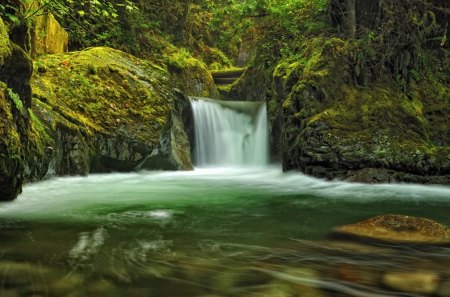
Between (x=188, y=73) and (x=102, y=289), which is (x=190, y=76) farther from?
(x=102, y=289)

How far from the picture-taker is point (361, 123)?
8.86m

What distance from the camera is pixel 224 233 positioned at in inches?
173

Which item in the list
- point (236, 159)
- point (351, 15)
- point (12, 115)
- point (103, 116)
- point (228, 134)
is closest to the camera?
point (12, 115)

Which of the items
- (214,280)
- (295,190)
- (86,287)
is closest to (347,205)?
(295,190)

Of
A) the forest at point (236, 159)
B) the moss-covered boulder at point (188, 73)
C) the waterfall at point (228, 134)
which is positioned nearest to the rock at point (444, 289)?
the forest at point (236, 159)

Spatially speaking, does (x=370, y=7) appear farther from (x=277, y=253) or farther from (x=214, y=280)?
(x=214, y=280)

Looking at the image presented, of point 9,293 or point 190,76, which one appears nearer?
point 9,293

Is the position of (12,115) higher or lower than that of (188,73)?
lower

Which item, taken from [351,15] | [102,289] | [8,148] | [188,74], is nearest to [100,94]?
[8,148]

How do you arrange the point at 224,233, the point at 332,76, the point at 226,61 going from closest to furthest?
the point at 224,233
the point at 332,76
the point at 226,61

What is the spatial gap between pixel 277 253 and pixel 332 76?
268 inches

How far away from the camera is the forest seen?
319 cm

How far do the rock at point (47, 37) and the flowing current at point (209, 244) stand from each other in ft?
13.0

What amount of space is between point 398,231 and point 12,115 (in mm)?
4945
